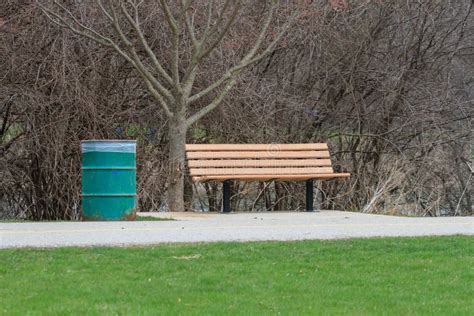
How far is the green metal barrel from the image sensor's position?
13.4m

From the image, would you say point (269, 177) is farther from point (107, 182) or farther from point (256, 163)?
point (107, 182)

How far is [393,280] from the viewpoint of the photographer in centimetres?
859

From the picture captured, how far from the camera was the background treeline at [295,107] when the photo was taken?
17.8 meters

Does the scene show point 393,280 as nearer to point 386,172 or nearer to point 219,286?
point 219,286

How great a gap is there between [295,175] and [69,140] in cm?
457

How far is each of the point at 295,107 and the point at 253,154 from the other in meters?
4.31

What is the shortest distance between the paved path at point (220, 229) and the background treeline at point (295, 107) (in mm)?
3814

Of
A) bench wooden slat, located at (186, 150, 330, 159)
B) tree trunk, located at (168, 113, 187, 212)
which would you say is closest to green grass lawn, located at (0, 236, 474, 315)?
bench wooden slat, located at (186, 150, 330, 159)

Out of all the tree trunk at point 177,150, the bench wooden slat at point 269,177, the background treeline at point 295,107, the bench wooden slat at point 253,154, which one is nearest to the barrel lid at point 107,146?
the bench wooden slat at point 269,177

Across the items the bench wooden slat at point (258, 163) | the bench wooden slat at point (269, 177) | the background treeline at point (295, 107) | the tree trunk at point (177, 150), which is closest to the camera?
the bench wooden slat at point (269, 177)

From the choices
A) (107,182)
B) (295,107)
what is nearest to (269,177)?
(107,182)

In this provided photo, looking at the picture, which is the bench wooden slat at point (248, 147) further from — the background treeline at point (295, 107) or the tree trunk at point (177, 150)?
the background treeline at point (295, 107)

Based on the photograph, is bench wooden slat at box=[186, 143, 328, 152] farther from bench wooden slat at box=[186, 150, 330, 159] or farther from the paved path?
the paved path

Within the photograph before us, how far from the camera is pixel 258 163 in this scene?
15.7m
